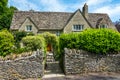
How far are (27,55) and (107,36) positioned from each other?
666cm

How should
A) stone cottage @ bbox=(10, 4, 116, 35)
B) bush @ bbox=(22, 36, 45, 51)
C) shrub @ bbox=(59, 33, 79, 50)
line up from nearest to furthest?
shrub @ bbox=(59, 33, 79, 50) → bush @ bbox=(22, 36, 45, 51) → stone cottage @ bbox=(10, 4, 116, 35)

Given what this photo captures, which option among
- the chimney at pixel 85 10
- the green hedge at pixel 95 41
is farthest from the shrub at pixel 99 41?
the chimney at pixel 85 10

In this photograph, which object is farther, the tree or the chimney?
the tree

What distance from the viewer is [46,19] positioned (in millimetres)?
46000

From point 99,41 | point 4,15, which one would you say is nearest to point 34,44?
point 99,41

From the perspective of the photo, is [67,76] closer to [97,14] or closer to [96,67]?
[96,67]

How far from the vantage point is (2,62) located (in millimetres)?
15523

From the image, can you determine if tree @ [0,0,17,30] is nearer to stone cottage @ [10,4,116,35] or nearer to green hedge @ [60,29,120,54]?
stone cottage @ [10,4,116,35]

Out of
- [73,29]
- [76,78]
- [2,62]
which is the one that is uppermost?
[73,29]

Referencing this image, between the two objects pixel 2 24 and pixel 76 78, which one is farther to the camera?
pixel 2 24

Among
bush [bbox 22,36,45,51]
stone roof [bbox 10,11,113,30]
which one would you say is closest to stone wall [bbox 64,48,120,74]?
bush [bbox 22,36,45,51]

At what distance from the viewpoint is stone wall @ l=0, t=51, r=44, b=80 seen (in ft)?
50.9

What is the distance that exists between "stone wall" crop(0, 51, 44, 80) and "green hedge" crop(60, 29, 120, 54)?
2.82 meters

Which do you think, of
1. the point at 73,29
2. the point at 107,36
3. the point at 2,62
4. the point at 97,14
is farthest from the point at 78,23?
the point at 2,62
